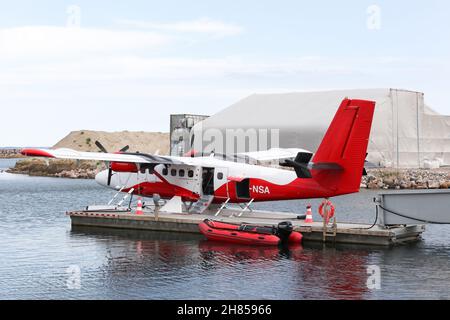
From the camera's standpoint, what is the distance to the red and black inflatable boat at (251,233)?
30.6 meters

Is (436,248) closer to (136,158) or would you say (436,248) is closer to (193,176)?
(193,176)

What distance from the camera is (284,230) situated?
30594mm

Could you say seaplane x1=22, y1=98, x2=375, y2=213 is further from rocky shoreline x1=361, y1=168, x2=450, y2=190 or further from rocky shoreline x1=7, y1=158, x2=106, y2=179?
rocky shoreline x1=7, y1=158, x2=106, y2=179

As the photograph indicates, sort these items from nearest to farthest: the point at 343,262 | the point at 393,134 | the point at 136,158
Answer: the point at 343,262, the point at 136,158, the point at 393,134

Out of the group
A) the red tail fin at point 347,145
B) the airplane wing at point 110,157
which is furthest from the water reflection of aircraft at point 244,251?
the airplane wing at point 110,157

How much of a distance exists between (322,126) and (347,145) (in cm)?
7996

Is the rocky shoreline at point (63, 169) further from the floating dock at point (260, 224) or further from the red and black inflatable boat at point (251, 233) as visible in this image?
the red and black inflatable boat at point (251, 233)

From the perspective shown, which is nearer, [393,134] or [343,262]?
[343,262]

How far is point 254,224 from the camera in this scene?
32219mm

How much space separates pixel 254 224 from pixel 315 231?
3013 mm

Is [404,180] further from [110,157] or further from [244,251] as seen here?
[244,251]

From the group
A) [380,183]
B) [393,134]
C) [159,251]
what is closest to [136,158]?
[159,251]
